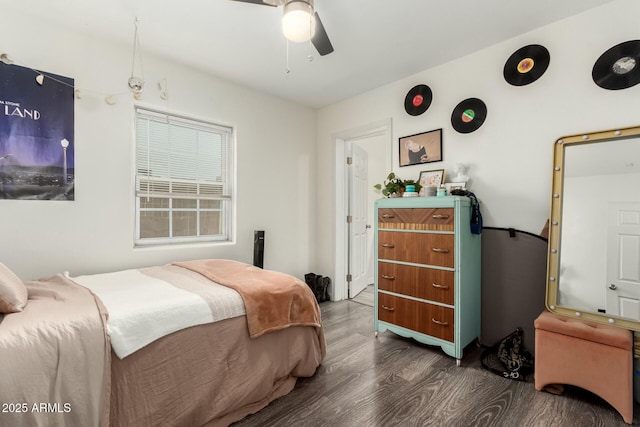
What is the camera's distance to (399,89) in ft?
10.6

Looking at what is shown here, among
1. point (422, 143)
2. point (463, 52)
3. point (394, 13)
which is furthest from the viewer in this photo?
point (422, 143)

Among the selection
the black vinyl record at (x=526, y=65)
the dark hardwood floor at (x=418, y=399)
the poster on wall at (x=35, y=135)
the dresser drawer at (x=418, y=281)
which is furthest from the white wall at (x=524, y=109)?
the poster on wall at (x=35, y=135)

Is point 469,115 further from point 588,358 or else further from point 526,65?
point 588,358

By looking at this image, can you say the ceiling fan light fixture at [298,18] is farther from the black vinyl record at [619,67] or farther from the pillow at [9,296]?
the black vinyl record at [619,67]

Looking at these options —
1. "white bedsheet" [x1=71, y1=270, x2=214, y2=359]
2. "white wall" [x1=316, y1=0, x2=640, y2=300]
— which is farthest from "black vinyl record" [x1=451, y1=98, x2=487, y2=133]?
"white bedsheet" [x1=71, y1=270, x2=214, y2=359]

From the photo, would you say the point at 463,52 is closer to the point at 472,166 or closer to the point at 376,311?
the point at 472,166

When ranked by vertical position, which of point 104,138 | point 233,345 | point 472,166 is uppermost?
point 104,138

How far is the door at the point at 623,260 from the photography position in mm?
1861

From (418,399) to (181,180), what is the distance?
2.81 m

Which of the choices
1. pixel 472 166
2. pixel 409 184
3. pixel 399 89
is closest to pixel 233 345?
pixel 409 184

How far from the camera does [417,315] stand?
250cm

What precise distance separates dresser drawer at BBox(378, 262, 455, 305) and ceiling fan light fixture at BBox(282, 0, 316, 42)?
1.94m

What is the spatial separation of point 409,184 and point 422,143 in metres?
0.56

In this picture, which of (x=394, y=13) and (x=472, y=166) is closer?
(x=394, y=13)
